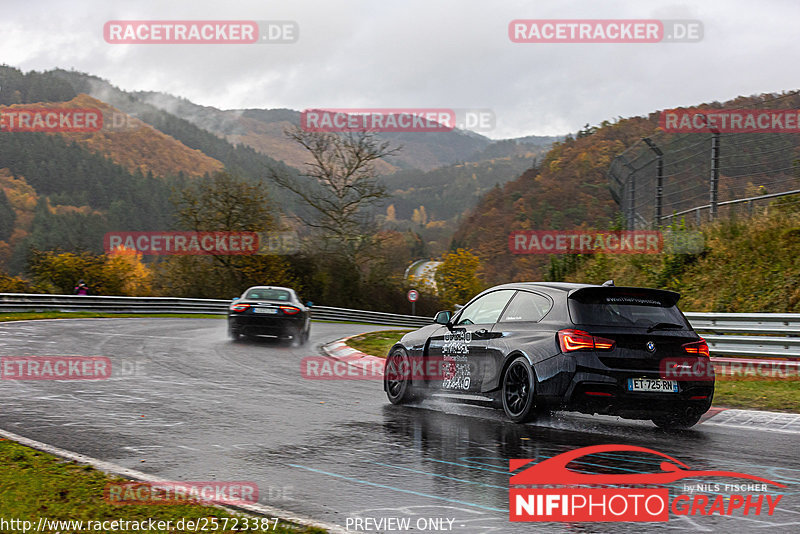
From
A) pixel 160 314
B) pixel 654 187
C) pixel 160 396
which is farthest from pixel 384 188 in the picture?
pixel 160 396

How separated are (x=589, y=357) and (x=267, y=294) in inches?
533

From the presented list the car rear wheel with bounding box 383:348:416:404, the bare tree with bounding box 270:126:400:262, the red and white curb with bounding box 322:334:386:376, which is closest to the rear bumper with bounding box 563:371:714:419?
the car rear wheel with bounding box 383:348:416:404

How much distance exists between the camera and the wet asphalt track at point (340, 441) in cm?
483

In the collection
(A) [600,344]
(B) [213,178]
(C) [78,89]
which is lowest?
(A) [600,344]

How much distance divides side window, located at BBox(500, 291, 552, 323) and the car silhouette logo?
2110 millimetres

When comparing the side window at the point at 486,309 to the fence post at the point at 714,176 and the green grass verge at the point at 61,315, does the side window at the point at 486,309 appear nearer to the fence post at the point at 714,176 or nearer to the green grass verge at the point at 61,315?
the fence post at the point at 714,176

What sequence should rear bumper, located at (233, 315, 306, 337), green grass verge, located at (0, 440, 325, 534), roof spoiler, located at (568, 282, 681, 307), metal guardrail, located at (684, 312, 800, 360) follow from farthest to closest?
rear bumper, located at (233, 315, 306, 337) → metal guardrail, located at (684, 312, 800, 360) → roof spoiler, located at (568, 282, 681, 307) → green grass verge, located at (0, 440, 325, 534)

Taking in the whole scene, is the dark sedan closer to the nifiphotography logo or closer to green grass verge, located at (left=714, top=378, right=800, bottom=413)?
green grass verge, located at (left=714, top=378, right=800, bottom=413)

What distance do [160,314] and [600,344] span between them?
33.5 m

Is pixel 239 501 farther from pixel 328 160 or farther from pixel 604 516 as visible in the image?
pixel 328 160

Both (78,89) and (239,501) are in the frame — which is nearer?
(239,501)

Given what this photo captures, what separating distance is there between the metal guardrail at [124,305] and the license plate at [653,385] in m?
22.7

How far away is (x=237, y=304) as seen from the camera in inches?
767

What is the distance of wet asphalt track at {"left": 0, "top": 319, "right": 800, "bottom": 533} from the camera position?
483 centimetres
